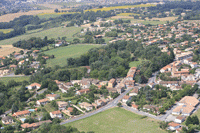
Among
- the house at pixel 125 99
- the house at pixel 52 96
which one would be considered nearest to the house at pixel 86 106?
the house at pixel 52 96

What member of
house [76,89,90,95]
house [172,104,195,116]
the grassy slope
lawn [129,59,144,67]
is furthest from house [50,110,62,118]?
the grassy slope

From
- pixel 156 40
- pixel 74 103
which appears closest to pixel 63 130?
pixel 74 103

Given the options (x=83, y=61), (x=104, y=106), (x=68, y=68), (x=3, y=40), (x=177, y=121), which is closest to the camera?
(x=177, y=121)

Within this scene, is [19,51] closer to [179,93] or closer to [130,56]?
[130,56]

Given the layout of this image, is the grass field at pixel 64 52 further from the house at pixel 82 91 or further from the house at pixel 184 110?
the house at pixel 184 110

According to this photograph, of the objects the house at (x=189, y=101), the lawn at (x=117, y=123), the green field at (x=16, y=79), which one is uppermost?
the house at (x=189, y=101)

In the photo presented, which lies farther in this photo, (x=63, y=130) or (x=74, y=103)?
(x=74, y=103)
